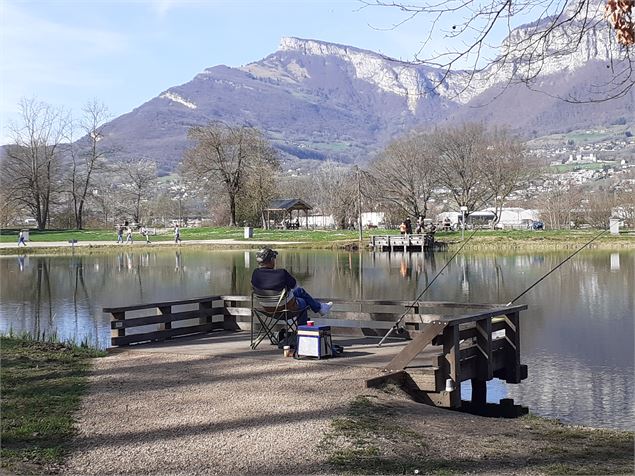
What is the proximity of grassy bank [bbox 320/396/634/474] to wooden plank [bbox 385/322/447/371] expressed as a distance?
916 millimetres

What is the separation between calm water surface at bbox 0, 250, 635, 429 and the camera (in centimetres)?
Result: 1194

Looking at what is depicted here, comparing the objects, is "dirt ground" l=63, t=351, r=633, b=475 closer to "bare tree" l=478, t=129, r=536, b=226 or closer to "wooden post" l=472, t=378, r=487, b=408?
"wooden post" l=472, t=378, r=487, b=408

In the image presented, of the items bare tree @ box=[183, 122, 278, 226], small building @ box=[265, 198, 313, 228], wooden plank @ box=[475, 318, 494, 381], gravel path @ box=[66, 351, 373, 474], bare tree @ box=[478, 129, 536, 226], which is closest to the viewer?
gravel path @ box=[66, 351, 373, 474]

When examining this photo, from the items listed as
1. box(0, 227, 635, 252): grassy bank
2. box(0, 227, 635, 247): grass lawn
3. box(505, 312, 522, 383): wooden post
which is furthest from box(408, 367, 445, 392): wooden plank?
box(0, 227, 635, 252): grassy bank

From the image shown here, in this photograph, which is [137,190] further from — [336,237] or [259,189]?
[336,237]

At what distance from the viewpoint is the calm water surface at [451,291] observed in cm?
1194

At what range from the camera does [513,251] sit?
4950cm

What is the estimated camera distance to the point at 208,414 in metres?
7.49

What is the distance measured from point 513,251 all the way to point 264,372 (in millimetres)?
42132

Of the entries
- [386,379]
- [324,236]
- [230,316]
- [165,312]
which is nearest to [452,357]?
[386,379]

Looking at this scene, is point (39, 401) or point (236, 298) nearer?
point (39, 401)

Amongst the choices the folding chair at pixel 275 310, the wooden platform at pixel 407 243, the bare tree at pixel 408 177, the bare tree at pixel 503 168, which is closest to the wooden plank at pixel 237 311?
the folding chair at pixel 275 310

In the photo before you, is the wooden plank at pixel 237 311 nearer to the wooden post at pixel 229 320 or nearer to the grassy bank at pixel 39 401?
the wooden post at pixel 229 320

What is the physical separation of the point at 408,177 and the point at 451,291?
1877 inches
